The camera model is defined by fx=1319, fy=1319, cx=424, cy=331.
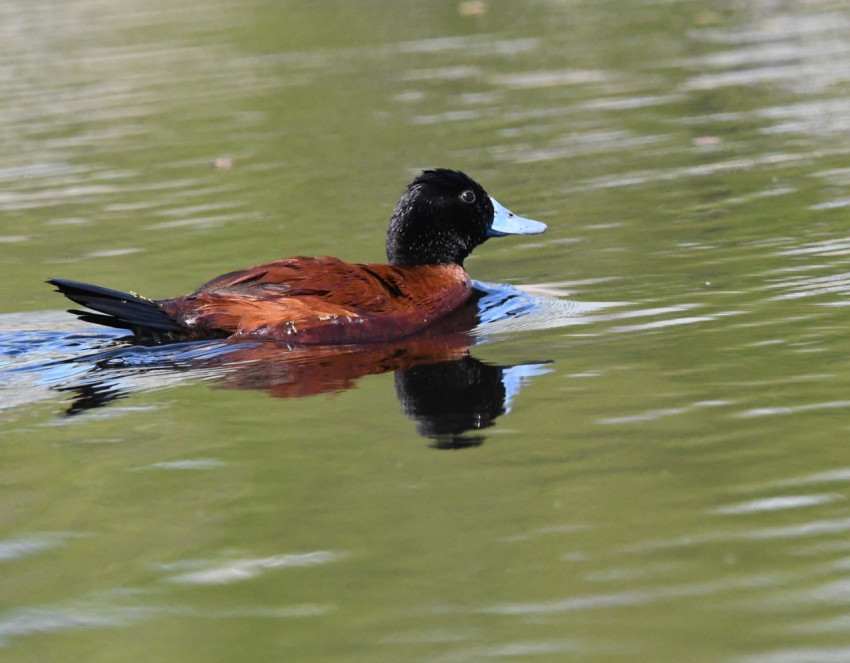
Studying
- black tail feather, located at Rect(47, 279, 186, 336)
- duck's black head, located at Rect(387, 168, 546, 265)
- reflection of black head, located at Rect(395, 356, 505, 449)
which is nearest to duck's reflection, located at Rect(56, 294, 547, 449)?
reflection of black head, located at Rect(395, 356, 505, 449)

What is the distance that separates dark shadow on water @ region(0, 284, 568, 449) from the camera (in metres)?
5.99

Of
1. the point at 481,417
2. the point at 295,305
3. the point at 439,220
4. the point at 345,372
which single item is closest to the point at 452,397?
the point at 481,417

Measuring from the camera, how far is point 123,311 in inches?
277

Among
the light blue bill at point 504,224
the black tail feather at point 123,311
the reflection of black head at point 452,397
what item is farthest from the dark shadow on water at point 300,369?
the light blue bill at point 504,224

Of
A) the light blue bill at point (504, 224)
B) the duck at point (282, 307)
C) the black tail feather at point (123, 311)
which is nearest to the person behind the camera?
the black tail feather at point (123, 311)

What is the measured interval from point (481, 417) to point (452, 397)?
41cm

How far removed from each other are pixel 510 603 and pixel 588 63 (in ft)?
50.0

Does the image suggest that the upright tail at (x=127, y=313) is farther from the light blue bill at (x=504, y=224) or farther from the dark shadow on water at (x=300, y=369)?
the light blue bill at (x=504, y=224)

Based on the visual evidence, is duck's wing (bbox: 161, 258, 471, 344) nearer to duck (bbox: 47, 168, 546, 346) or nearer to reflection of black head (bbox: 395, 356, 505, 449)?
duck (bbox: 47, 168, 546, 346)

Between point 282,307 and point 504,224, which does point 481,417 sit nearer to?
point 282,307

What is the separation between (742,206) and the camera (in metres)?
10.1

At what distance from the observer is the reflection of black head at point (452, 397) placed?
5.52 m

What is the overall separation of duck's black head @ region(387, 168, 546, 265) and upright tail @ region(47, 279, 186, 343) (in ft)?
5.92

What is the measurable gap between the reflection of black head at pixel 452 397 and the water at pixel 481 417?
0.04 m
